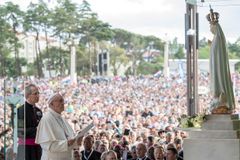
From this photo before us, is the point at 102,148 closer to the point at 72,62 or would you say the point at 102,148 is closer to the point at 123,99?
the point at 123,99

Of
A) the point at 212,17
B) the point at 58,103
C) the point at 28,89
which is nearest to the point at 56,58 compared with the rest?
the point at 212,17

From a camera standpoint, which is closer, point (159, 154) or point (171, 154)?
point (171, 154)

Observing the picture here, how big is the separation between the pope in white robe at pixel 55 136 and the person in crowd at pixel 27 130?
2.38 feet

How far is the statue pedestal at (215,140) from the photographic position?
6.48 metres

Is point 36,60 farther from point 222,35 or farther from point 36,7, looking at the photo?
point 222,35

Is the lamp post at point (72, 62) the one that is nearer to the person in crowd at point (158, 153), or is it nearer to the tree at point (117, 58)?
the tree at point (117, 58)

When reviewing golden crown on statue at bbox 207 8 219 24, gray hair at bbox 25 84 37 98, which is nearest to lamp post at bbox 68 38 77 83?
golden crown on statue at bbox 207 8 219 24

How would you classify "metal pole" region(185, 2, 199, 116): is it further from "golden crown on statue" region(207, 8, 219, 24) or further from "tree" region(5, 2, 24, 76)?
"tree" region(5, 2, 24, 76)

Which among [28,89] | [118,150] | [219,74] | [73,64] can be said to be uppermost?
[73,64]

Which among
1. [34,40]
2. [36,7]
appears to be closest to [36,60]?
[34,40]

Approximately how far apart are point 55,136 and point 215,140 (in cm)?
178

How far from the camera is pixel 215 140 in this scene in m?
6.55

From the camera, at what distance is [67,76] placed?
31.0 metres

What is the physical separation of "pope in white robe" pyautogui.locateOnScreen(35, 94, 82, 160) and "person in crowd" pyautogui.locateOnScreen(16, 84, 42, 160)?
2.38 ft
